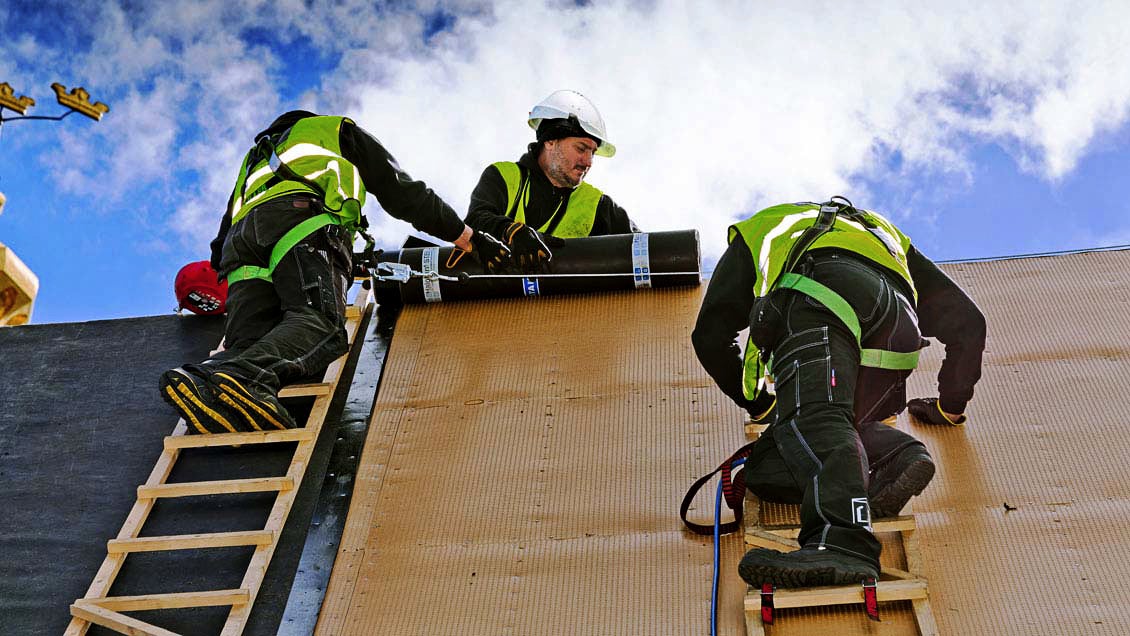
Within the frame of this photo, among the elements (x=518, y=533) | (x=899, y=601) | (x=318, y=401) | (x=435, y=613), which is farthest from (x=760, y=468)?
(x=318, y=401)

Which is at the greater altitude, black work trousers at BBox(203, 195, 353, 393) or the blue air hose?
black work trousers at BBox(203, 195, 353, 393)

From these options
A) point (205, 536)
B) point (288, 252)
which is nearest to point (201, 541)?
point (205, 536)

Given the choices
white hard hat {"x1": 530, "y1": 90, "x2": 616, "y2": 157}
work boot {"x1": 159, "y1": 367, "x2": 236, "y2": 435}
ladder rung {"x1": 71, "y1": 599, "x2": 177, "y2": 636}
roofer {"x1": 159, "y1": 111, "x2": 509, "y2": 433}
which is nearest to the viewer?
ladder rung {"x1": 71, "y1": 599, "x2": 177, "y2": 636}

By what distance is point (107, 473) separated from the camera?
480 centimetres

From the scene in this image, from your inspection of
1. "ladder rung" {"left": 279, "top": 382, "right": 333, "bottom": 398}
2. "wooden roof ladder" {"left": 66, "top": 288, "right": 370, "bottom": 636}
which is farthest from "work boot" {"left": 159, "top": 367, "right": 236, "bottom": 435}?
"ladder rung" {"left": 279, "top": 382, "right": 333, "bottom": 398}

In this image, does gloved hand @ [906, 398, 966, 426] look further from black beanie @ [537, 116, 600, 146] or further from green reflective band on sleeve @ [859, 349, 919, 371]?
black beanie @ [537, 116, 600, 146]

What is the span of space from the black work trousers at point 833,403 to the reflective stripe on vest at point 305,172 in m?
2.12

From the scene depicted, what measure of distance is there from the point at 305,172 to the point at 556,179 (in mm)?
1571

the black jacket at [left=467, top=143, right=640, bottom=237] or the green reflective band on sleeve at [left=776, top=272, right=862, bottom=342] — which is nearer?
the green reflective band on sleeve at [left=776, top=272, right=862, bottom=342]

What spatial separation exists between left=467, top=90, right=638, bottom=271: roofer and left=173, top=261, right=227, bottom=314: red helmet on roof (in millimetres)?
1336

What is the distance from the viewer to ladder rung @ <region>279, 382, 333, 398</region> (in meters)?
4.96

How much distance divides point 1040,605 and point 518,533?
5.67 ft

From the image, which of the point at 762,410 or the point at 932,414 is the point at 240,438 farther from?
the point at 932,414

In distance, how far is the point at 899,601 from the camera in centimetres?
349
